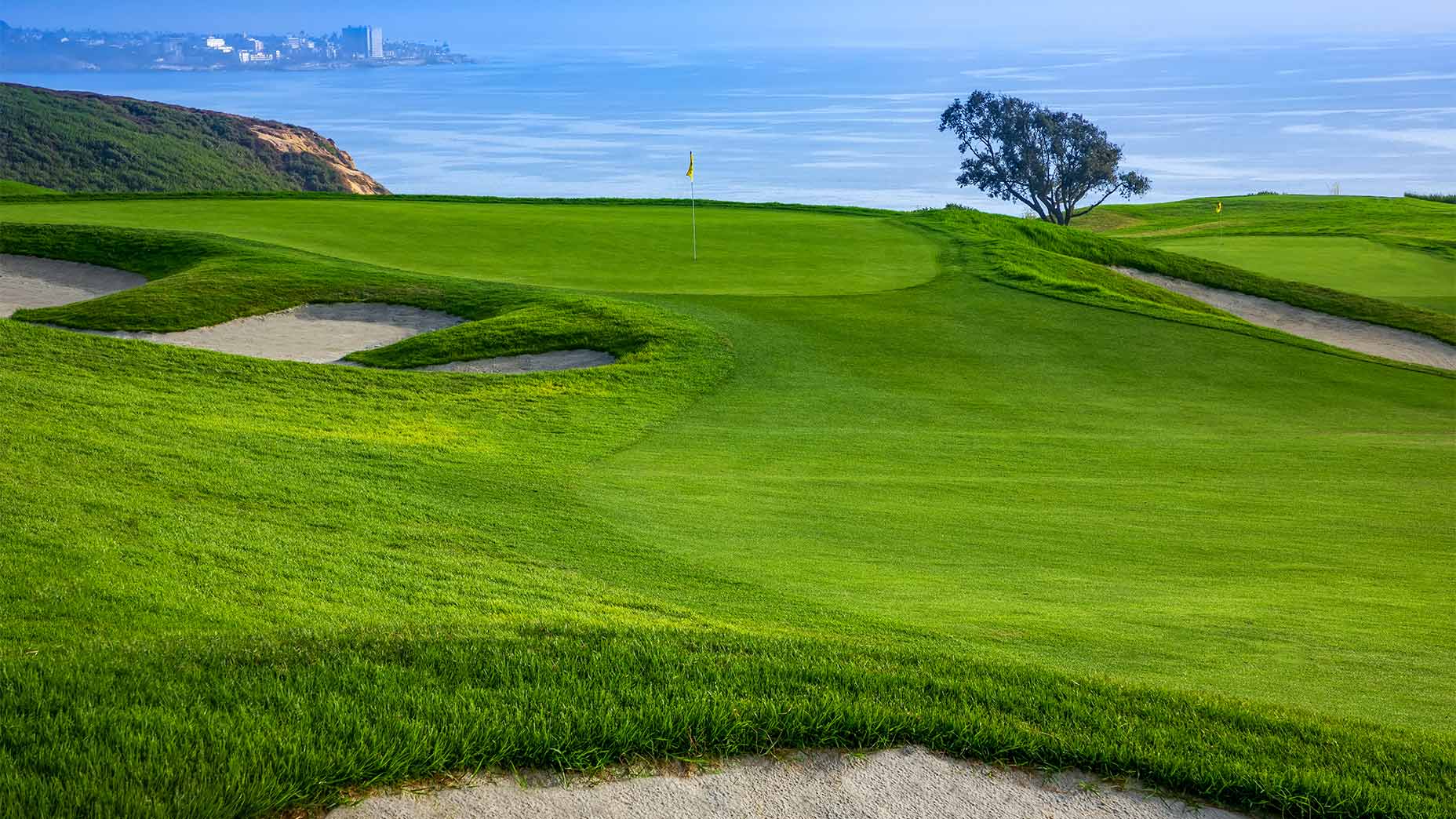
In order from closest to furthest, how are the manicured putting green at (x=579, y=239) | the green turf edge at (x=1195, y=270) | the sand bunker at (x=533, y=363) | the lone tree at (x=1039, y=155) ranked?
the sand bunker at (x=533, y=363)
the manicured putting green at (x=579, y=239)
the green turf edge at (x=1195, y=270)
the lone tree at (x=1039, y=155)

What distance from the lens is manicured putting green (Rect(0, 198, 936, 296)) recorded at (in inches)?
944

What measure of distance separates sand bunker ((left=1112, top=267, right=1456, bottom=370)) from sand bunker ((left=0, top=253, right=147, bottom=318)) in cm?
2404

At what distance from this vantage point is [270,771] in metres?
4.18

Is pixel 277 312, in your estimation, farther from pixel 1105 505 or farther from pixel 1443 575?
pixel 1443 575

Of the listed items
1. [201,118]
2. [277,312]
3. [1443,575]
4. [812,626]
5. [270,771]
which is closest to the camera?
[270,771]

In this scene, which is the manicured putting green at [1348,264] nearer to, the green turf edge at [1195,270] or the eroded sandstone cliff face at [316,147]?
the green turf edge at [1195,270]

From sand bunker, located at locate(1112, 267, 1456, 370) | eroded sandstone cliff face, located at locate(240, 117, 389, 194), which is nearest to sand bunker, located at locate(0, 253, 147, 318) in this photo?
sand bunker, located at locate(1112, 267, 1456, 370)

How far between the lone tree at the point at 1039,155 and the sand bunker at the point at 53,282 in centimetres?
5045

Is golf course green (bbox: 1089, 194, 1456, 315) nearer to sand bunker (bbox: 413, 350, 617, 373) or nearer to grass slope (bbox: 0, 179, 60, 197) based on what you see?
sand bunker (bbox: 413, 350, 617, 373)

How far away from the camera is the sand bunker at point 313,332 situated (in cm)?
1942

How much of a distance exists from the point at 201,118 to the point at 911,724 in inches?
4821

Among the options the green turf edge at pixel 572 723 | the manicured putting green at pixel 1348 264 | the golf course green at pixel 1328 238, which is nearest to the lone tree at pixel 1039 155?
the golf course green at pixel 1328 238

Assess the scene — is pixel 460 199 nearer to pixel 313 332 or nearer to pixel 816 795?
pixel 313 332

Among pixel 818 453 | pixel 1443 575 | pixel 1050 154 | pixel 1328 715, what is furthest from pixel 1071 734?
pixel 1050 154
